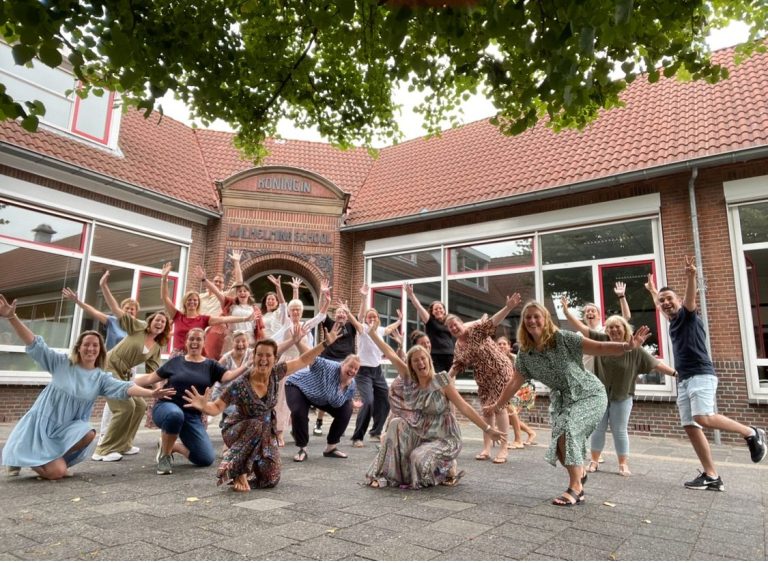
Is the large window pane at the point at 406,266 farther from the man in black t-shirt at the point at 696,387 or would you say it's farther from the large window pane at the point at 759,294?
the man in black t-shirt at the point at 696,387

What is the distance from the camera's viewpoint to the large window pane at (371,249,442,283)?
39.3ft

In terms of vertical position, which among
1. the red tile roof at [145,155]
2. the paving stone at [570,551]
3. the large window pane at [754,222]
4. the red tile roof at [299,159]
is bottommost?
the paving stone at [570,551]

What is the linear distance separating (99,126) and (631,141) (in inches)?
436

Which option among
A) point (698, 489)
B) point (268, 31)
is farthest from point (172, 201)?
point (698, 489)

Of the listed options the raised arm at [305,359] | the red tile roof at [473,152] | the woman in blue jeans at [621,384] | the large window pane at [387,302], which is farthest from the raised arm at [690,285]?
the large window pane at [387,302]

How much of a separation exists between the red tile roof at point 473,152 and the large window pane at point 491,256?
101cm

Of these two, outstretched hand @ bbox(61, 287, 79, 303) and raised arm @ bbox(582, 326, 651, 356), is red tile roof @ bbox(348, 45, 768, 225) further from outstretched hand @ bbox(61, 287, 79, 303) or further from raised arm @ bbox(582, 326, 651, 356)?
outstretched hand @ bbox(61, 287, 79, 303)

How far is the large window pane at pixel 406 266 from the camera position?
12.0m

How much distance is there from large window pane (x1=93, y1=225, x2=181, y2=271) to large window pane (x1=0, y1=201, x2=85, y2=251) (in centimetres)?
38

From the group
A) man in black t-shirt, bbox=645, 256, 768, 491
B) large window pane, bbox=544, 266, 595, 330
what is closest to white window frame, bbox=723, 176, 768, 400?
large window pane, bbox=544, 266, 595, 330

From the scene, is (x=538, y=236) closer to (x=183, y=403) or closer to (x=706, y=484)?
(x=706, y=484)

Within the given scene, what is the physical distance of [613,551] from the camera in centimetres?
289

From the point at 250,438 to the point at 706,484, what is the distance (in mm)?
4024

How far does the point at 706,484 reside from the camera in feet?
15.1
